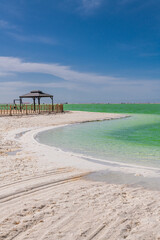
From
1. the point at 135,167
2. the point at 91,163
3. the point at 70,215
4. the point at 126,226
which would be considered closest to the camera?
the point at 126,226

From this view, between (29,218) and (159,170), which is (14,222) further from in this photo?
(159,170)

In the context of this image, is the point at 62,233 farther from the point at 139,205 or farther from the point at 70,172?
the point at 70,172

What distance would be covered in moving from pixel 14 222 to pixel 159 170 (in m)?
4.46

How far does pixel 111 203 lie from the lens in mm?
3967

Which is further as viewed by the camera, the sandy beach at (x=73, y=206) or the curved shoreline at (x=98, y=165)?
the curved shoreline at (x=98, y=165)

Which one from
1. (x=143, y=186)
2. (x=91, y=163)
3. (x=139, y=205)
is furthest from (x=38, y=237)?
(x=91, y=163)

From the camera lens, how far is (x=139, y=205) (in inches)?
153

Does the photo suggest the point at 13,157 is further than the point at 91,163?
Yes

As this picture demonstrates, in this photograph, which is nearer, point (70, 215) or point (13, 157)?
point (70, 215)

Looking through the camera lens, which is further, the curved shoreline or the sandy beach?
the curved shoreline

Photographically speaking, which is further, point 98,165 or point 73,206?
point 98,165

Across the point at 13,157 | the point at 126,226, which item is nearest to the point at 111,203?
the point at 126,226

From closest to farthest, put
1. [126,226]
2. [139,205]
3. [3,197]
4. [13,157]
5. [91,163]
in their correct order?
1. [126,226]
2. [139,205]
3. [3,197]
4. [91,163]
5. [13,157]

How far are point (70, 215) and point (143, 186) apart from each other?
6.99 ft
